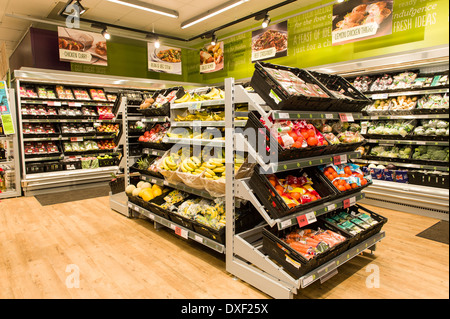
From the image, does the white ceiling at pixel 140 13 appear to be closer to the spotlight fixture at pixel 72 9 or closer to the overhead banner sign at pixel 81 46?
the spotlight fixture at pixel 72 9

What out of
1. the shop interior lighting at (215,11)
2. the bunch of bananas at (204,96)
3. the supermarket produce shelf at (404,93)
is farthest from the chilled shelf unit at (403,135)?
the shop interior lighting at (215,11)

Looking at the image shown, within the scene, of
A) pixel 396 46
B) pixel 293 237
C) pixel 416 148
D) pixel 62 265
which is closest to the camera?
pixel 293 237

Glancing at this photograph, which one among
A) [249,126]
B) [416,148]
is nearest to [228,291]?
[249,126]

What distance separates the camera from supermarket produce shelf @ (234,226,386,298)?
7.60 feet

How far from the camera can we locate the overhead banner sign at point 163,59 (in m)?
7.94

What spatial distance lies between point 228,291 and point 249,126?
1.41m

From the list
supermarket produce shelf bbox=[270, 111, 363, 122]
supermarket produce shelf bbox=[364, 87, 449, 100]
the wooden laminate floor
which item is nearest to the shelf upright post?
the wooden laminate floor

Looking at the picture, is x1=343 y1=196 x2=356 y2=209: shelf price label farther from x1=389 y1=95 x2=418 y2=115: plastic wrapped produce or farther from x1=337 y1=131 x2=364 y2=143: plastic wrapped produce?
x1=389 y1=95 x2=418 y2=115: plastic wrapped produce

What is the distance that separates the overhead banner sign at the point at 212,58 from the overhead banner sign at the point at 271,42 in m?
1.28

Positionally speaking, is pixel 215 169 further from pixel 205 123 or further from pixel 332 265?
pixel 332 265

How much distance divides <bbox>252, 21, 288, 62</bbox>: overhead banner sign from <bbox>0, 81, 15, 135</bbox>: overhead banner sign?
5134 mm

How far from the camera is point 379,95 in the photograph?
5.21m

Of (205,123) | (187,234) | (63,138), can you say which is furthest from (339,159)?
(63,138)

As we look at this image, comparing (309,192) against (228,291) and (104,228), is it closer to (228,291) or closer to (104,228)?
(228,291)
